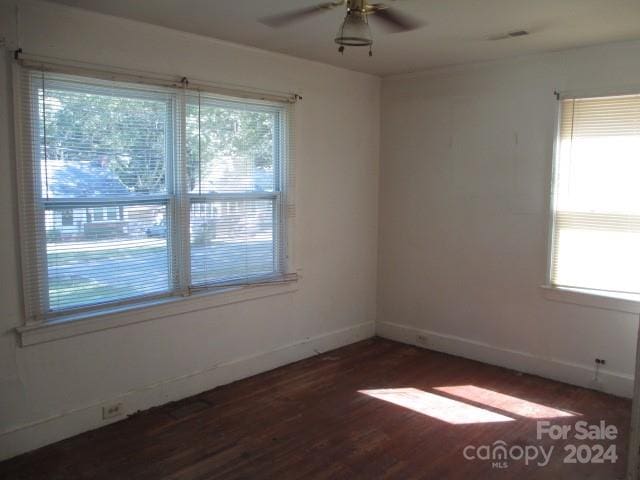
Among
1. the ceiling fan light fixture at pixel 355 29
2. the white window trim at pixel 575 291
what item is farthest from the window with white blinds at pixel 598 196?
the ceiling fan light fixture at pixel 355 29

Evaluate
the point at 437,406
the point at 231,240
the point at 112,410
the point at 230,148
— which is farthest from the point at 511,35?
the point at 112,410

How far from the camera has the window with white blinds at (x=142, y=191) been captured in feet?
9.98

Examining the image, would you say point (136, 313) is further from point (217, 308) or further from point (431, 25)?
point (431, 25)

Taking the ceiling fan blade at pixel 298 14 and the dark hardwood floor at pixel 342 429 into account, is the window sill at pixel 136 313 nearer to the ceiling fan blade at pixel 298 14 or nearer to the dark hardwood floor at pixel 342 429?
the dark hardwood floor at pixel 342 429

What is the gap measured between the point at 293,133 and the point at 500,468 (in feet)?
9.26

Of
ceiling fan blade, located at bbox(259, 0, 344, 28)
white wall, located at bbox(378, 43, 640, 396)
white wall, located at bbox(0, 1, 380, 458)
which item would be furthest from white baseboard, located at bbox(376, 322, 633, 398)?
ceiling fan blade, located at bbox(259, 0, 344, 28)

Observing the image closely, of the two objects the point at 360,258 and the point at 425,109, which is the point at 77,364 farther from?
the point at 425,109

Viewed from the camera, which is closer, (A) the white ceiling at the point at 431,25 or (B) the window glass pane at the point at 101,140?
(A) the white ceiling at the point at 431,25

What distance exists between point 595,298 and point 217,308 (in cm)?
280

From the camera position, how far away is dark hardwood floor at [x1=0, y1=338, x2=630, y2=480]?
2.90 m

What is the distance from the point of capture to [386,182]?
5.18 metres

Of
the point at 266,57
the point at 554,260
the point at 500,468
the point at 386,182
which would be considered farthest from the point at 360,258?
the point at 500,468

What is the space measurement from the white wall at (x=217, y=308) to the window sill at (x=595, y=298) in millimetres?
1735

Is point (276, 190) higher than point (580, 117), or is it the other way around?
point (580, 117)
